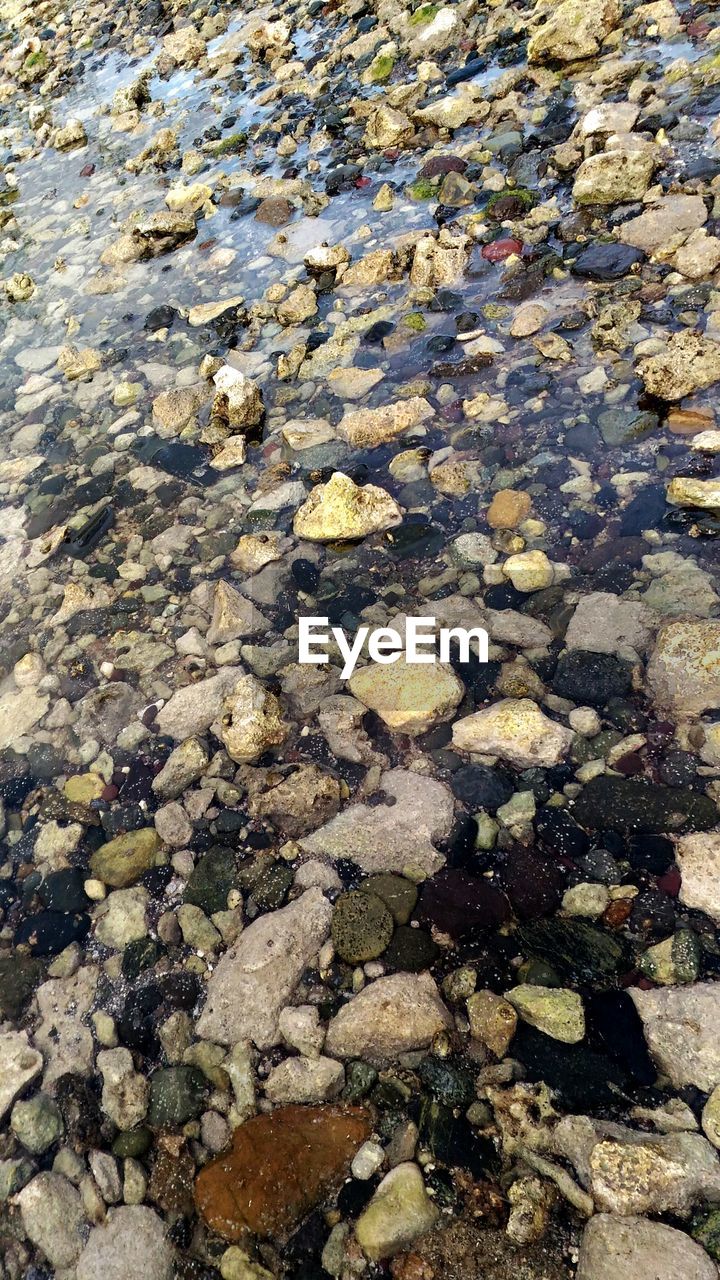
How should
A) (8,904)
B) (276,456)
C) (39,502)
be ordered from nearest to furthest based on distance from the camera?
(8,904)
(276,456)
(39,502)

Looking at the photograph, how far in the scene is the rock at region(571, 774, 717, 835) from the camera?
3.46 meters

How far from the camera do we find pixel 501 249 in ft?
23.7

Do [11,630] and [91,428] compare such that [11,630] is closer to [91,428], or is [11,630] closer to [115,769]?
[115,769]

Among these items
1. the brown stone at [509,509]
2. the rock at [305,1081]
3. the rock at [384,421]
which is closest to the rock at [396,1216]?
Answer: the rock at [305,1081]

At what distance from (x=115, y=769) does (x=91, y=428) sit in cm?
436

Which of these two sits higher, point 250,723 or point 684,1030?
point 250,723

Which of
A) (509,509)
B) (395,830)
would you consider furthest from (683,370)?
(395,830)

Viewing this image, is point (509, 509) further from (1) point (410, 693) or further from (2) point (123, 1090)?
(2) point (123, 1090)

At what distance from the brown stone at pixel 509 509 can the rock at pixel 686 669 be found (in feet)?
4.78

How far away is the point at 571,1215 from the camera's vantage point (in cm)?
254

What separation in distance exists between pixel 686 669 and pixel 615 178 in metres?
6.11

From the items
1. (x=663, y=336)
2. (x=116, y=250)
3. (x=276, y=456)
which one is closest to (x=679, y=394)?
(x=663, y=336)

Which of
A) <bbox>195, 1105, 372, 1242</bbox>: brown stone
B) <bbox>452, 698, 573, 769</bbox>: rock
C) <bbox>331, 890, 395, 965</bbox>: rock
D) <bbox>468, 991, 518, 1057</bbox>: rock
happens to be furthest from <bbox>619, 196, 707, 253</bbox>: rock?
<bbox>195, 1105, 372, 1242</bbox>: brown stone

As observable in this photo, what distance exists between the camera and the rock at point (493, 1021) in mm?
2998
